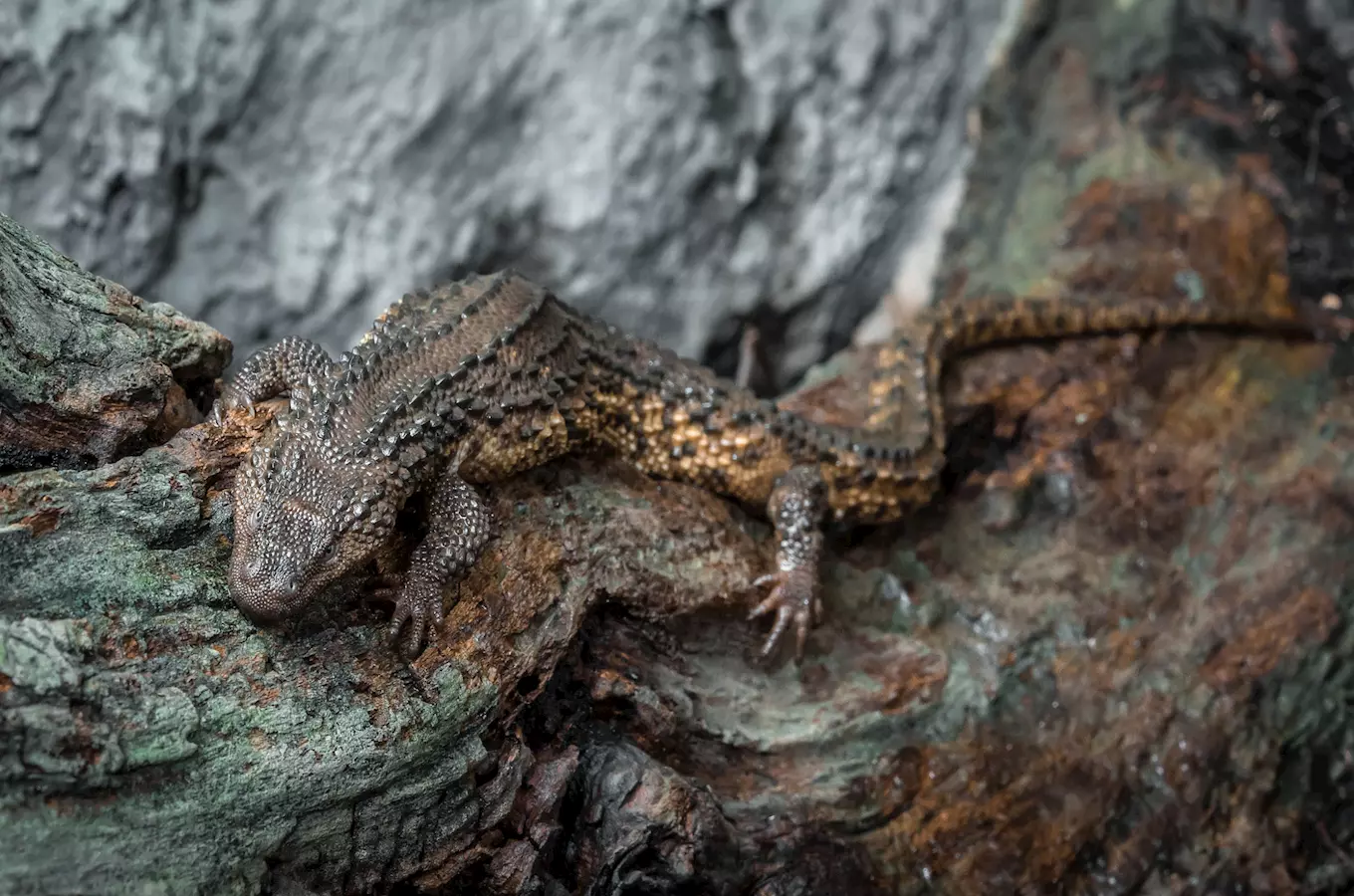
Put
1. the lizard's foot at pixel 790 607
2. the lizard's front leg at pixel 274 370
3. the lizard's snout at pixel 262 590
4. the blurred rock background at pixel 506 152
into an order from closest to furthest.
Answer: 1. the lizard's snout at pixel 262 590
2. the lizard's front leg at pixel 274 370
3. the lizard's foot at pixel 790 607
4. the blurred rock background at pixel 506 152

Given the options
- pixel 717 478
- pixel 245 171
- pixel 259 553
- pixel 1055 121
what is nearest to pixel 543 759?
pixel 259 553

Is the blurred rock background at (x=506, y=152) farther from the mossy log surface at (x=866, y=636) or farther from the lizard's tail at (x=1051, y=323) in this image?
the lizard's tail at (x=1051, y=323)

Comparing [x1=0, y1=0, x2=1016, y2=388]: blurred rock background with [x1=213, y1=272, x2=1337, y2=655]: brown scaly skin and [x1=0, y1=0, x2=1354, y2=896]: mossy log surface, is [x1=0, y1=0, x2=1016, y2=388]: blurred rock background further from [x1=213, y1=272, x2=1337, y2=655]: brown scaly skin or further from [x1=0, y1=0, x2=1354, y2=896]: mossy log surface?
[x1=213, y1=272, x2=1337, y2=655]: brown scaly skin

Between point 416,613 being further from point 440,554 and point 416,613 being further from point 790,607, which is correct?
point 790,607

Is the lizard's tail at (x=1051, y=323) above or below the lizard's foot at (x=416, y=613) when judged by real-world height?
below

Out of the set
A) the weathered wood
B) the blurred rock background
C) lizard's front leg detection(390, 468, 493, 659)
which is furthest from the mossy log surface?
the blurred rock background

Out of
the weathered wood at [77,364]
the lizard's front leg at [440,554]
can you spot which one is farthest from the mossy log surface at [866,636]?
the lizard's front leg at [440,554]

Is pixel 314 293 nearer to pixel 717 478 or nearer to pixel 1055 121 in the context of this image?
pixel 717 478
